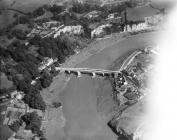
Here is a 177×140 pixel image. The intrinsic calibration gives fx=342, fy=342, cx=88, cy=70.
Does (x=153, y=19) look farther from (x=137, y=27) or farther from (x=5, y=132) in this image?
(x=5, y=132)

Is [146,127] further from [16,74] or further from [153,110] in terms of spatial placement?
[16,74]

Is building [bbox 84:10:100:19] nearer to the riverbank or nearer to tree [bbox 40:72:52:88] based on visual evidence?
the riverbank

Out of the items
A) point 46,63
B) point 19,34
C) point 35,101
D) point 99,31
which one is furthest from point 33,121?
point 99,31

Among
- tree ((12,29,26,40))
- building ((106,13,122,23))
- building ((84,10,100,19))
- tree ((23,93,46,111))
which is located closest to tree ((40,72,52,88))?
tree ((23,93,46,111))

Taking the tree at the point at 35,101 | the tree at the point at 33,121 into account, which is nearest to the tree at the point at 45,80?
the tree at the point at 35,101

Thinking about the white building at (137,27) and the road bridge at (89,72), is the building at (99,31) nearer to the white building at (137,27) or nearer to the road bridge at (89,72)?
the white building at (137,27)
